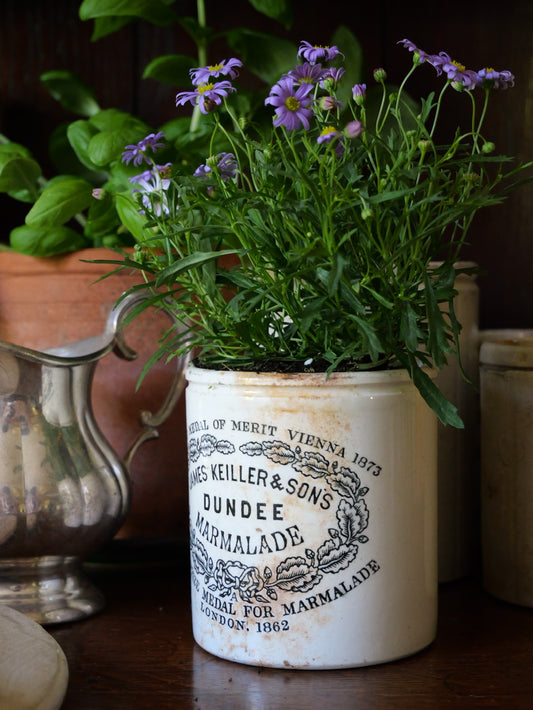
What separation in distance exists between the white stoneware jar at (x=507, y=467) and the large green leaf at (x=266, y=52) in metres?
0.30

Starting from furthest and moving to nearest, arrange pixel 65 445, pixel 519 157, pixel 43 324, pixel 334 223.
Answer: pixel 519 157 → pixel 43 324 → pixel 65 445 → pixel 334 223

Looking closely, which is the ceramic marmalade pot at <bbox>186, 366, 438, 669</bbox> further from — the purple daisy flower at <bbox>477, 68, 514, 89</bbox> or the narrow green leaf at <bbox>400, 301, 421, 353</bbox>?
the purple daisy flower at <bbox>477, 68, 514, 89</bbox>

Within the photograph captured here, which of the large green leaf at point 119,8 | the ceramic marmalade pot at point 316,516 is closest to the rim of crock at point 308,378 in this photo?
the ceramic marmalade pot at point 316,516

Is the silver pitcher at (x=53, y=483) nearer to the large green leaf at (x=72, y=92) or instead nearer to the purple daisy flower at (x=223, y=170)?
the purple daisy flower at (x=223, y=170)

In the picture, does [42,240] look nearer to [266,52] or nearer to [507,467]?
[266,52]

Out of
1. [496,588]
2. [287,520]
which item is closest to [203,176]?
[287,520]

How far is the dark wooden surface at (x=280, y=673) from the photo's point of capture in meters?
0.42

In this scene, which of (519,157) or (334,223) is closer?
(334,223)

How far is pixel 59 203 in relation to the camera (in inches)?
24.1

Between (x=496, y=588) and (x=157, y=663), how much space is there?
0.24m

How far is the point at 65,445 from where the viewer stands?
1.82 feet

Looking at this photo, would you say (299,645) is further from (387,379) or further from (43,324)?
(43,324)

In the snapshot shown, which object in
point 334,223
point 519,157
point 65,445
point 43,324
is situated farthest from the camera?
point 519,157

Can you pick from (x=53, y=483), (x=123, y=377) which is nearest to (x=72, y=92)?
(x=123, y=377)
